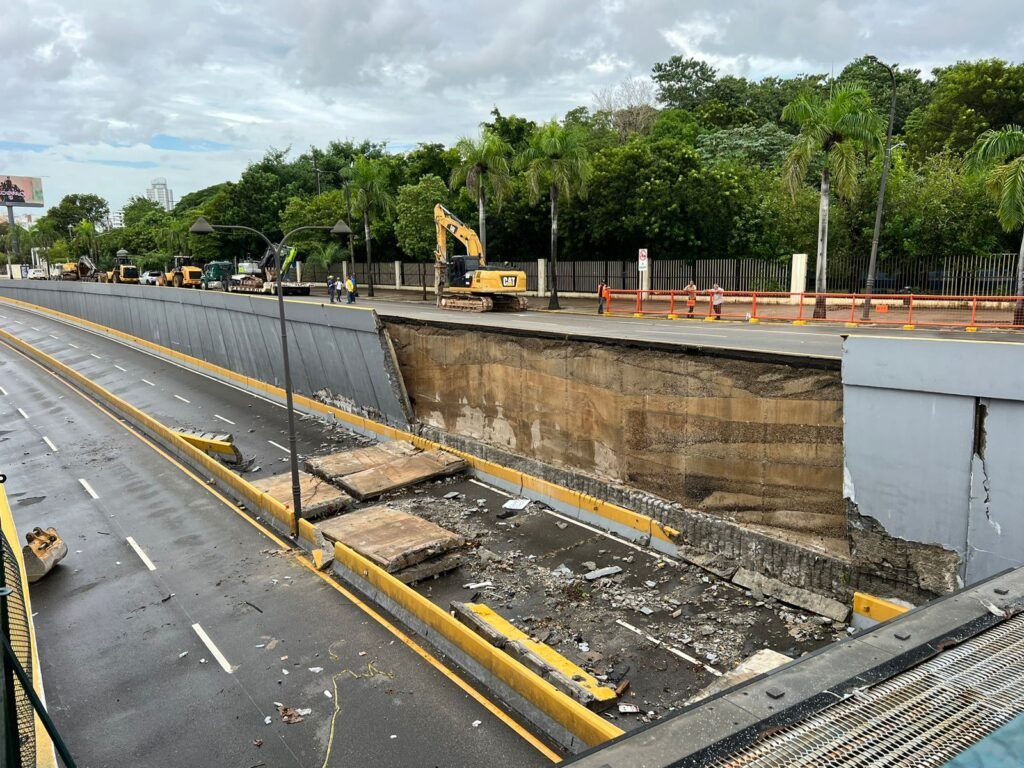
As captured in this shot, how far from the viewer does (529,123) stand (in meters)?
53.5

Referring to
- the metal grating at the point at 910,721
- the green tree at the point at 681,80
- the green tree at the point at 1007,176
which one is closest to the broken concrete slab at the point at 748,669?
the metal grating at the point at 910,721

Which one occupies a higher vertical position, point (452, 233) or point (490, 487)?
point (452, 233)

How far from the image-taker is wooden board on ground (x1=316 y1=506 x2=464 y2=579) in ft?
46.7

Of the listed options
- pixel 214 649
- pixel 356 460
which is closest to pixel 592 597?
pixel 214 649

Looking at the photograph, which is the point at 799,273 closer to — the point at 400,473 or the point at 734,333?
the point at 734,333

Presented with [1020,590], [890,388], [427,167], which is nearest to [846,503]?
[890,388]

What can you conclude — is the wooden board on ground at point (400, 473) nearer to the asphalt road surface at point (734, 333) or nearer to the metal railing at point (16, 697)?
the asphalt road surface at point (734, 333)

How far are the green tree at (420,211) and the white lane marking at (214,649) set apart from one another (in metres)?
42.3

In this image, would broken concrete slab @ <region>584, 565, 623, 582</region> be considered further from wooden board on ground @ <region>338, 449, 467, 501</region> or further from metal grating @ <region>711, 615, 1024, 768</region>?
metal grating @ <region>711, 615, 1024, 768</region>

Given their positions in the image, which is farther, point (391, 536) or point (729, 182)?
point (729, 182)

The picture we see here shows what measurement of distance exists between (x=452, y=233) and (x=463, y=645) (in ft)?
96.3

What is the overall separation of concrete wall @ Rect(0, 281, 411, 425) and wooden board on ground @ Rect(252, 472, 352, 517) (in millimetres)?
5159

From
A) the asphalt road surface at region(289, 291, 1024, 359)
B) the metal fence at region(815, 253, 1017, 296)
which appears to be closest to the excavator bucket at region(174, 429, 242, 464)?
the asphalt road surface at region(289, 291, 1024, 359)

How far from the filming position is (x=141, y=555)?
54.3ft
